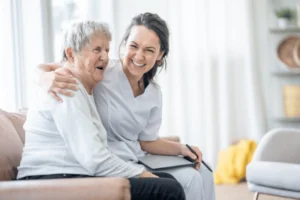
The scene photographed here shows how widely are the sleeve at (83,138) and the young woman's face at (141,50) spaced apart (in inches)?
17.2

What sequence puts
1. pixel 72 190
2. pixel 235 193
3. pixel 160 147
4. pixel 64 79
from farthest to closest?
pixel 235 193
pixel 160 147
pixel 64 79
pixel 72 190

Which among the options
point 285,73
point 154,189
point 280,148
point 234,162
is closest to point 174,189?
point 154,189

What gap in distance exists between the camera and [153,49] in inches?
79.1

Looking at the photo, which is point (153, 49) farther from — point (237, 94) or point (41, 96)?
point (237, 94)

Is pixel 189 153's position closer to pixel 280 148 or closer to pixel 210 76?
pixel 280 148

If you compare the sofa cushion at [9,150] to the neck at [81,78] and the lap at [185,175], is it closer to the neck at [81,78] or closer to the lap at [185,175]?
the neck at [81,78]

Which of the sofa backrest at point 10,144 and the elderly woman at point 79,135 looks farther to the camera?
the sofa backrest at point 10,144

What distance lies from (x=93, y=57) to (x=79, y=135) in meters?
0.32

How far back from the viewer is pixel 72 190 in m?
1.43

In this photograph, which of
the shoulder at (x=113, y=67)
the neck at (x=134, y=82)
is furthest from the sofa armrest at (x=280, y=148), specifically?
the shoulder at (x=113, y=67)

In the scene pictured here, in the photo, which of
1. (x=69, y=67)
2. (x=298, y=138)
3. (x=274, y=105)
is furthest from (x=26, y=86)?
(x=274, y=105)

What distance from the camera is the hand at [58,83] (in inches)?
63.7

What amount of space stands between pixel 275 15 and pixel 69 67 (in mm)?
3032

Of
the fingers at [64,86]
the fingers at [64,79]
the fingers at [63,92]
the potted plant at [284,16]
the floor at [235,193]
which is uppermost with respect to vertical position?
the potted plant at [284,16]
